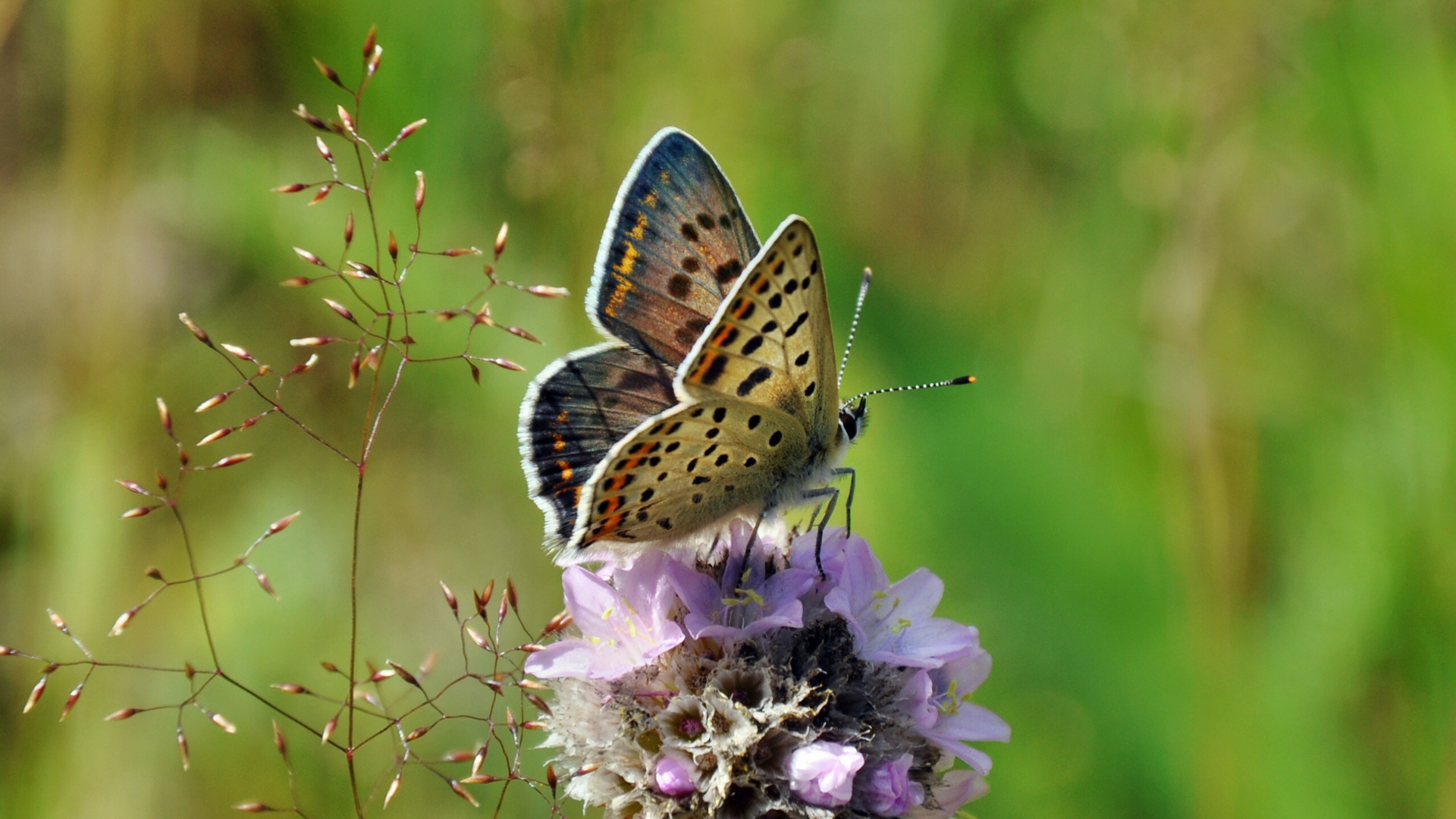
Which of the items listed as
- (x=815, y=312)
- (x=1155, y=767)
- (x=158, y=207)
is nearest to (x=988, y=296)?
(x=1155, y=767)

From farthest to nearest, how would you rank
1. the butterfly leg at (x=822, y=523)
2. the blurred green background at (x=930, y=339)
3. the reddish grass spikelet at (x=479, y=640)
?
the blurred green background at (x=930, y=339), the butterfly leg at (x=822, y=523), the reddish grass spikelet at (x=479, y=640)

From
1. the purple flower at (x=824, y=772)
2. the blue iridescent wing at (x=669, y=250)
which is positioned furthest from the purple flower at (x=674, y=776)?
the blue iridescent wing at (x=669, y=250)

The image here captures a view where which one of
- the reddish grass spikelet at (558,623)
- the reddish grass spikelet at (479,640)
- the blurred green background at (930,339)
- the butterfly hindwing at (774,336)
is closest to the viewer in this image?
the reddish grass spikelet at (479,640)

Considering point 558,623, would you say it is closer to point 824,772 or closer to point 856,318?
point 824,772

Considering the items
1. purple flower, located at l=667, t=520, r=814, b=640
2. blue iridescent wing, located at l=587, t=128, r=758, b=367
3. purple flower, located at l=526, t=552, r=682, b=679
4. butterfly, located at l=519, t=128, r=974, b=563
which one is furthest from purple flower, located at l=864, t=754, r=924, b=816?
blue iridescent wing, located at l=587, t=128, r=758, b=367

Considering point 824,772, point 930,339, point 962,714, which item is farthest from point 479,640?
point 930,339

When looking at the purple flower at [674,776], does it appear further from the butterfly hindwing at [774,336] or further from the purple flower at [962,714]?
the butterfly hindwing at [774,336]

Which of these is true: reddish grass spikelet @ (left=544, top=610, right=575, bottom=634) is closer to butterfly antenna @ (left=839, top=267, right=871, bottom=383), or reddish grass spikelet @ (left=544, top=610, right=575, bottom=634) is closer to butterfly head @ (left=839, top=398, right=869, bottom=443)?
butterfly head @ (left=839, top=398, right=869, bottom=443)
